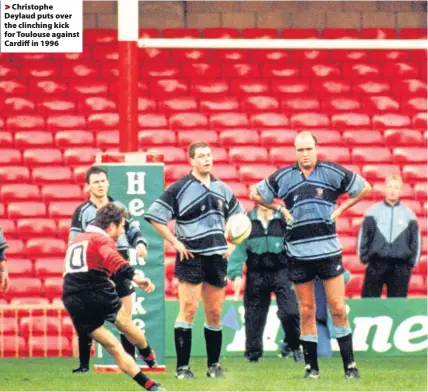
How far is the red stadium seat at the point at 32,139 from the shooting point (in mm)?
16266

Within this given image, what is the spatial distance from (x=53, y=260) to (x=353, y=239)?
317 cm

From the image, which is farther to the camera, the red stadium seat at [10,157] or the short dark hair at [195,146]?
the red stadium seat at [10,157]

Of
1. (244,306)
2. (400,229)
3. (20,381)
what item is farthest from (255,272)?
(20,381)

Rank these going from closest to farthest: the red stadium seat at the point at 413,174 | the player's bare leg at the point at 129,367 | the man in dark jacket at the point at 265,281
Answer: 1. the player's bare leg at the point at 129,367
2. the man in dark jacket at the point at 265,281
3. the red stadium seat at the point at 413,174

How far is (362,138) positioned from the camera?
54.7 feet

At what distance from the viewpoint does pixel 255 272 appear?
1213 cm

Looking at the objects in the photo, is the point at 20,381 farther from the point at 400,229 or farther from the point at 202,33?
the point at 202,33

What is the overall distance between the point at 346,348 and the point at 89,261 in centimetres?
200

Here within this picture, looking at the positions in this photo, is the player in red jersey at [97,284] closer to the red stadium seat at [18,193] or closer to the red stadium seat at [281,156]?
the red stadium seat at [18,193]

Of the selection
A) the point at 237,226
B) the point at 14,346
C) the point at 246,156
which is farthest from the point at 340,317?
the point at 246,156

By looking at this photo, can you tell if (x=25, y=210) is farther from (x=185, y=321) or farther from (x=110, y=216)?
(x=110, y=216)

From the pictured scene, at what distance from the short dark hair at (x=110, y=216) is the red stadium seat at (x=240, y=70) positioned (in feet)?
26.2

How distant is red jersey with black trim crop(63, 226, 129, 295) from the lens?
365 inches

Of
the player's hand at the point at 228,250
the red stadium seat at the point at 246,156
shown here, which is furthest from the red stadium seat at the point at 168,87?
the player's hand at the point at 228,250
